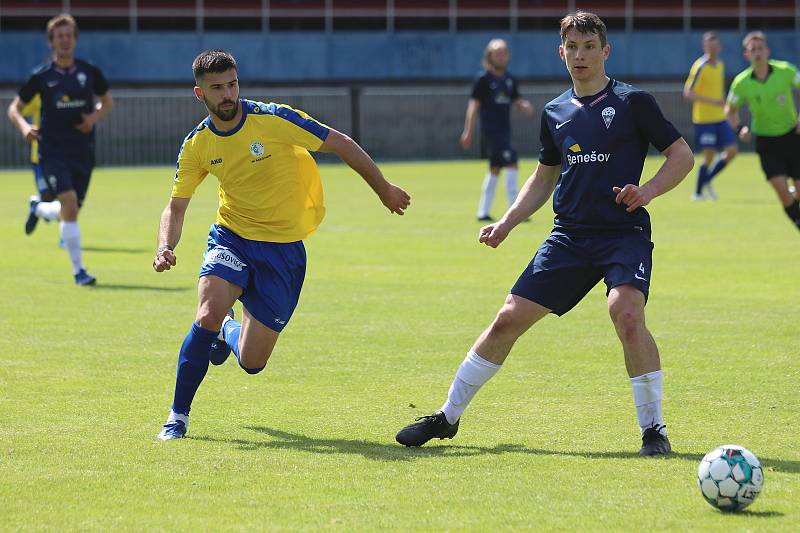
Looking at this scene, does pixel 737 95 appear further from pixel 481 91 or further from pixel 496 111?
pixel 481 91

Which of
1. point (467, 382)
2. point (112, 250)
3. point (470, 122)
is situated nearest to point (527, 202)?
point (467, 382)

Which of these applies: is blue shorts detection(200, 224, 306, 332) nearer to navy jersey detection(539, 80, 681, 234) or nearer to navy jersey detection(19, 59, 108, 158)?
navy jersey detection(539, 80, 681, 234)

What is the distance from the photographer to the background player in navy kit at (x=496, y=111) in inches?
775

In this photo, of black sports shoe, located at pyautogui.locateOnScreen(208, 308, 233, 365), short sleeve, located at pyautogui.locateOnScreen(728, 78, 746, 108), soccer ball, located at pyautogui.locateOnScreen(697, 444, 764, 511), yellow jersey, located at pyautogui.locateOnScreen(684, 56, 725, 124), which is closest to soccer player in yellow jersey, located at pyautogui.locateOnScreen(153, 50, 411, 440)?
black sports shoe, located at pyautogui.locateOnScreen(208, 308, 233, 365)

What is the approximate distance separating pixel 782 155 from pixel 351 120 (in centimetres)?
1908

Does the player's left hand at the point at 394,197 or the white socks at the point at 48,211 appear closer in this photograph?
the player's left hand at the point at 394,197

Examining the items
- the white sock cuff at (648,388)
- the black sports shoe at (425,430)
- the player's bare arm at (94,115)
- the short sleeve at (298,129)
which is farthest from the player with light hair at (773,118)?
the black sports shoe at (425,430)

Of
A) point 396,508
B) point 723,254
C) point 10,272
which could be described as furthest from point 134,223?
point 396,508

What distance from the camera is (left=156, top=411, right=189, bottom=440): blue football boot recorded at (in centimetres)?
696

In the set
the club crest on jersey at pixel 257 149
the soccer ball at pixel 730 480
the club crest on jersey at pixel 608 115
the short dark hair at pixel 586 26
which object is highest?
→ the short dark hair at pixel 586 26

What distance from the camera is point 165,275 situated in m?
14.3

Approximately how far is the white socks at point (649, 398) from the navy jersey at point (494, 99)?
13.7m

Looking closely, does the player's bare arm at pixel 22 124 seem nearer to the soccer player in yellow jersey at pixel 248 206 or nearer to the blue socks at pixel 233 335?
the blue socks at pixel 233 335

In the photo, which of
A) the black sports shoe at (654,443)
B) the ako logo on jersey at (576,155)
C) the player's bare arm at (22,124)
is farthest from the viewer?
the player's bare arm at (22,124)
